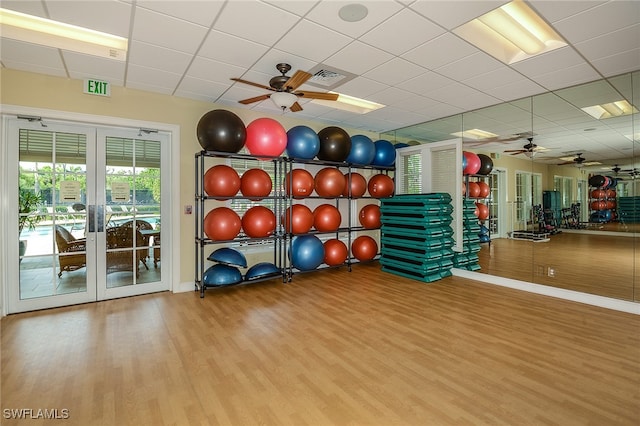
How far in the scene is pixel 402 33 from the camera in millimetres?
2949

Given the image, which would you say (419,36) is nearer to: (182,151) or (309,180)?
(309,180)

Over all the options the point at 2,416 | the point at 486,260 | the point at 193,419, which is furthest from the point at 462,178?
the point at 2,416

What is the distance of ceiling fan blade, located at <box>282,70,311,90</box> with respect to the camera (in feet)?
10.7

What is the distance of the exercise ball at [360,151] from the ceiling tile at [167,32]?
3134 millimetres

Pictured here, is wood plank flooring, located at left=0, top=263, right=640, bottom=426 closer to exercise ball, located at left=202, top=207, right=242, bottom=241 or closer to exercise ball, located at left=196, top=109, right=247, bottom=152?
exercise ball, located at left=202, top=207, right=242, bottom=241

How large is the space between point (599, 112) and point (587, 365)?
4.06 m

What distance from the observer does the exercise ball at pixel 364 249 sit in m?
5.95

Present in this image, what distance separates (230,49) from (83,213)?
2929 millimetres

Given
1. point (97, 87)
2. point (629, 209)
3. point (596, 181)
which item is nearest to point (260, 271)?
point (97, 87)

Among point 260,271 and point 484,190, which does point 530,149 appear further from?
point 260,271

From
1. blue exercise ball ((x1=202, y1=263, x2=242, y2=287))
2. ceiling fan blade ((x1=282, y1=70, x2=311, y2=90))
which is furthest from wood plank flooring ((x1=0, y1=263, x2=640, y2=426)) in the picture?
ceiling fan blade ((x1=282, y1=70, x2=311, y2=90))

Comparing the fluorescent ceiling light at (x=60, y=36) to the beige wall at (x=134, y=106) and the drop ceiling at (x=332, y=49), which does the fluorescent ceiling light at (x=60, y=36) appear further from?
the beige wall at (x=134, y=106)

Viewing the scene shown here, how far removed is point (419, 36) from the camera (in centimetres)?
301

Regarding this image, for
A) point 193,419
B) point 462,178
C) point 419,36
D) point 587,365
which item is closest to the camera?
point 193,419
